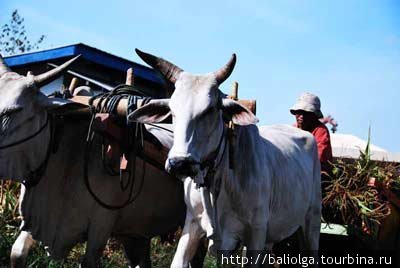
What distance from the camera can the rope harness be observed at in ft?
17.1

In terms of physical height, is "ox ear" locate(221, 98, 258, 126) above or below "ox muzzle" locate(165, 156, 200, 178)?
above

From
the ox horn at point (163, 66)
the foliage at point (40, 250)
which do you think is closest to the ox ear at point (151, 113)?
the ox horn at point (163, 66)

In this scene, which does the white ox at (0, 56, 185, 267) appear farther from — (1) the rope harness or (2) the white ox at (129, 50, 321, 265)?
(2) the white ox at (129, 50, 321, 265)

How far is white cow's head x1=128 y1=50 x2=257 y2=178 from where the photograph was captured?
4230mm

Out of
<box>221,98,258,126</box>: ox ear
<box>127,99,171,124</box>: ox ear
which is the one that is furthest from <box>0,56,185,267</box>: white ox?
<box>221,98,258,126</box>: ox ear

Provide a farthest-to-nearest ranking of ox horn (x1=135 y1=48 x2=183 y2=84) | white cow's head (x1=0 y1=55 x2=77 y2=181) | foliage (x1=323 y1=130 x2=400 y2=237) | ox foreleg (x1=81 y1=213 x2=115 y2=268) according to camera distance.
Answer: foliage (x1=323 y1=130 x2=400 y2=237) → ox foreleg (x1=81 y1=213 x2=115 y2=268) → ox horn (x1=135 y1=48 x2=183 y2=84) → white cow's head (x1=0 y1=55 x2=77 y2=181)

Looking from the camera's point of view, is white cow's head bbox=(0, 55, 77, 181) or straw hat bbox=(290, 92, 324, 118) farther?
straw hat bbox=(290, 92, 324, 118)

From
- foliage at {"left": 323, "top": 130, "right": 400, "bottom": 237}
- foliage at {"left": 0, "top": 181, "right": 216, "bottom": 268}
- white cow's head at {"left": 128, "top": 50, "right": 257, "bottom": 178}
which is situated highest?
white cow's head at {"left": 128, "top": 50, "right": 257, "bottom": 178}

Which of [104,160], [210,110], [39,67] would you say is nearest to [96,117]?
[104,160]

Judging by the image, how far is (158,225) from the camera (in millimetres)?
5805

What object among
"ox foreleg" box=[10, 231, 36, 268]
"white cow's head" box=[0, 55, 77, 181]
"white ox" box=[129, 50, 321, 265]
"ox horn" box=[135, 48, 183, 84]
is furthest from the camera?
"ox foreleg" box=[10, 231, 36, 268]

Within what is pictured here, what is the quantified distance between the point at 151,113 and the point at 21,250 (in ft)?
5.28

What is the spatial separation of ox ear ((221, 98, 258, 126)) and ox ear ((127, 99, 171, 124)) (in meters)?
0.44

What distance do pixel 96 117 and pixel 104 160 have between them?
36cm
